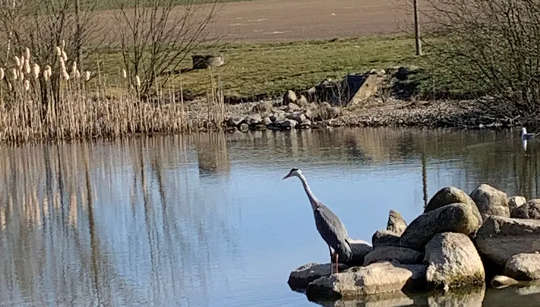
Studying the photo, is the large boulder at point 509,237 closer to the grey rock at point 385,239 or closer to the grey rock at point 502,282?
the grey rock at point 502,282

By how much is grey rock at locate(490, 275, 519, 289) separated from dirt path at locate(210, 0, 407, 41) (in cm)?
2546

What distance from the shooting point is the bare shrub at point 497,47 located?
18.5 meters

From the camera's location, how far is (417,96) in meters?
23.8

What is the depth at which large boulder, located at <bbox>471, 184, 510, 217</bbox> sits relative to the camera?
10984 mm

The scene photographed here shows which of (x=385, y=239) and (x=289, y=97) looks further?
(x=289, y=97)

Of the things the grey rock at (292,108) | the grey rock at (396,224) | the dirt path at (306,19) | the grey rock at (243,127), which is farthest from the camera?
the dirt path at (306,19)

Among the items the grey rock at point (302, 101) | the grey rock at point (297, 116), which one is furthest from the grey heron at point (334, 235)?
the grey rock at point (302, 101)

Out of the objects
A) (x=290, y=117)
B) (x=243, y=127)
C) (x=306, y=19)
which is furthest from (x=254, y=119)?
(x=306, y=19)

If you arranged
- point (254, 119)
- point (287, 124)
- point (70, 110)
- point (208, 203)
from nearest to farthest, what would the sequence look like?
point (208, 203), point (70, 110), point (287, 124), point (254, 119)

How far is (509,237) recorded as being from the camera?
10.2 m

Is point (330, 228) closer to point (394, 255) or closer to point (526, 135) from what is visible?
point (394, 255)

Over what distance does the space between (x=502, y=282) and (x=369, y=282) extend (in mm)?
1228

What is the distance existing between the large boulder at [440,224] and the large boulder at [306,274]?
28.1 inches

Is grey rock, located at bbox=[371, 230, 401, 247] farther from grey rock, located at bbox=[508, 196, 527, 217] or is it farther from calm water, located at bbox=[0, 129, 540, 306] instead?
grey rock, located at bbox=[508, 196, 527, 217]
